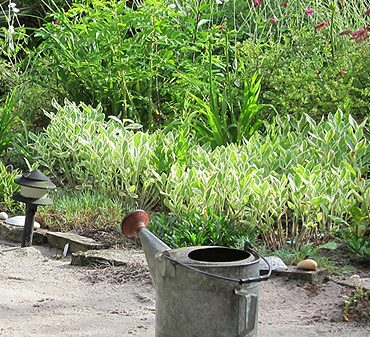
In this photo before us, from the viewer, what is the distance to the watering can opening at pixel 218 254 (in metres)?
3.65

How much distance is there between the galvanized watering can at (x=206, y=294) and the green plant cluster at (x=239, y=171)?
179 centimetres

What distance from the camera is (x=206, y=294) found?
346 cm

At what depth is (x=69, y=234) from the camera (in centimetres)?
602

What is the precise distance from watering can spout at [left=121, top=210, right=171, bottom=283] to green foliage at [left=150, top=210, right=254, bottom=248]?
1228 mm

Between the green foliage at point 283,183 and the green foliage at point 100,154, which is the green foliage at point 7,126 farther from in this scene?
the green foliage at point 283,183

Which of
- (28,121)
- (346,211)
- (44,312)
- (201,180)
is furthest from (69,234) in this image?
(28,121)

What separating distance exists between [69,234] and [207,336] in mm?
2661

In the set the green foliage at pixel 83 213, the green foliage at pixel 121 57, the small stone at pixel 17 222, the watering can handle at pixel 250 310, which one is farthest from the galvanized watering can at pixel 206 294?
the green foliage at pixel 121 57

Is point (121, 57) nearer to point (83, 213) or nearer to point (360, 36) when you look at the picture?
point (83, 213)

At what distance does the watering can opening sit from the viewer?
3.65 meters

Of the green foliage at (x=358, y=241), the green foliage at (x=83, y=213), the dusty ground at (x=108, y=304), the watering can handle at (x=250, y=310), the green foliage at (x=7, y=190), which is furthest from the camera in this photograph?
the green foliage at (x=7, y=190)

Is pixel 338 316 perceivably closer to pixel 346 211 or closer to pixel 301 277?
pixel 301 277

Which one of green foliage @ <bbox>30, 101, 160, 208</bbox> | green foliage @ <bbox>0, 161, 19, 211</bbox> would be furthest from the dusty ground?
green foliage @ <bbox>0, 161, 19, 211</bbox>

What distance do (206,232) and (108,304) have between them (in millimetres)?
877
